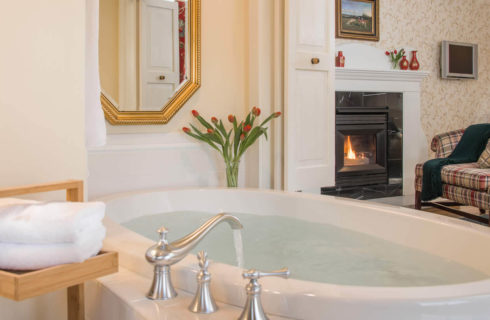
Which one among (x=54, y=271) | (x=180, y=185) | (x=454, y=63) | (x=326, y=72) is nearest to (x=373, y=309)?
(x=54, y=271)

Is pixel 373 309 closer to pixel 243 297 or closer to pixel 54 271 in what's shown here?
pixel 243 297

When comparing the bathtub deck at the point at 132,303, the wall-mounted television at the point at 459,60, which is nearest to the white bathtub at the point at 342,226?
the bathtub deck at the point at 132,303

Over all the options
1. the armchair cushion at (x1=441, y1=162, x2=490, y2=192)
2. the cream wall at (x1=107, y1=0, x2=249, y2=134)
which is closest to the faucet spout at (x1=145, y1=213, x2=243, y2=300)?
the cream wall at (x1=107, y1=0, x2=249, y2=134)

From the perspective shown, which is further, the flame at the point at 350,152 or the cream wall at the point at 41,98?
the flame at the point at 350,152

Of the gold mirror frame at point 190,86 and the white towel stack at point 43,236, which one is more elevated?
the gold mirror frame at point 190,86

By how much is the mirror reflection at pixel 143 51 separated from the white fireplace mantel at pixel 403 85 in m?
2.14

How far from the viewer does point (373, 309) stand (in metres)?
1.02

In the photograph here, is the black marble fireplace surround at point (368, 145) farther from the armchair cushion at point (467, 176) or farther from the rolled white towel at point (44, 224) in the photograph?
the rolled white towel at point (44, 224)

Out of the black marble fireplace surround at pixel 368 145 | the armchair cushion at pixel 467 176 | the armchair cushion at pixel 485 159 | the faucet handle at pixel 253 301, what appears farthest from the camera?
the black marble fireplace surround at pixel 368 145

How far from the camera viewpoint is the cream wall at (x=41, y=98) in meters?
1.26

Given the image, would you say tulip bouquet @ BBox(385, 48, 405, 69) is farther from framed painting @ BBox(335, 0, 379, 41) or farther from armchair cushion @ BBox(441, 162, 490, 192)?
armchair cushion @ BBox(441, 162, 490, 192)

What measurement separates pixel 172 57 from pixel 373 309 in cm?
236

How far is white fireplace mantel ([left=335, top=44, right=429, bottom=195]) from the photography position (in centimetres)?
473

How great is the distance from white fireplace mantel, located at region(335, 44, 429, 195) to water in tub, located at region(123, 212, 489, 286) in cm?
265
